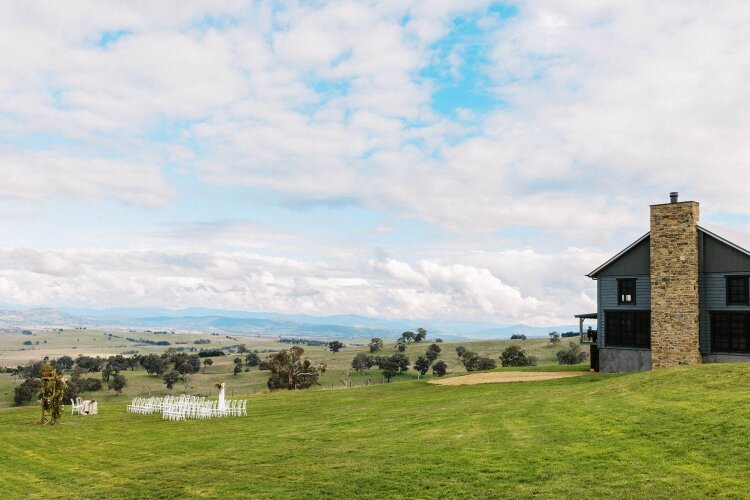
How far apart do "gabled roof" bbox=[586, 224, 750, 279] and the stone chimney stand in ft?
3.82

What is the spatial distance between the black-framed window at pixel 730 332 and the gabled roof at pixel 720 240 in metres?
4.21

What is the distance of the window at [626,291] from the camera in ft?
144

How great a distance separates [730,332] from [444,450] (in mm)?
29595

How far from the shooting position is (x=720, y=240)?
3934cm

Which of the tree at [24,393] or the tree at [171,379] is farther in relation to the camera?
the tree at [171,379]

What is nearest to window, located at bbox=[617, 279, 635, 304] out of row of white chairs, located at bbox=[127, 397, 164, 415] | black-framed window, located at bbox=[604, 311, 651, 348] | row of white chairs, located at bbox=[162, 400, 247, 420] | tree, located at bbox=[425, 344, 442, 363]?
black-framed window, located at bbox=[604, 311, 651, 348]

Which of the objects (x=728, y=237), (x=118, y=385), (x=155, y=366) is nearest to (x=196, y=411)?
(x=728, y=237)

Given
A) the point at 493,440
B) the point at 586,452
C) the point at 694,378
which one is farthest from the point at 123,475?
the point at 694,378

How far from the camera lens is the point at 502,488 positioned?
47.0 ft

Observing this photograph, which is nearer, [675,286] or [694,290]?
[694,290]

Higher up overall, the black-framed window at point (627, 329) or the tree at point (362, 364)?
the black-framed window at point (627, 329)

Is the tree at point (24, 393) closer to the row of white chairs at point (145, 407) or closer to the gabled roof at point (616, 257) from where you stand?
the row of white chairs at point (145, 407)

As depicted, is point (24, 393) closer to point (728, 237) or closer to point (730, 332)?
point (730, 332)

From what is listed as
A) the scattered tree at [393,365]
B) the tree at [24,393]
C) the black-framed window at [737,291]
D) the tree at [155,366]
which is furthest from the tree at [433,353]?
the black-framed window at [737,291]
